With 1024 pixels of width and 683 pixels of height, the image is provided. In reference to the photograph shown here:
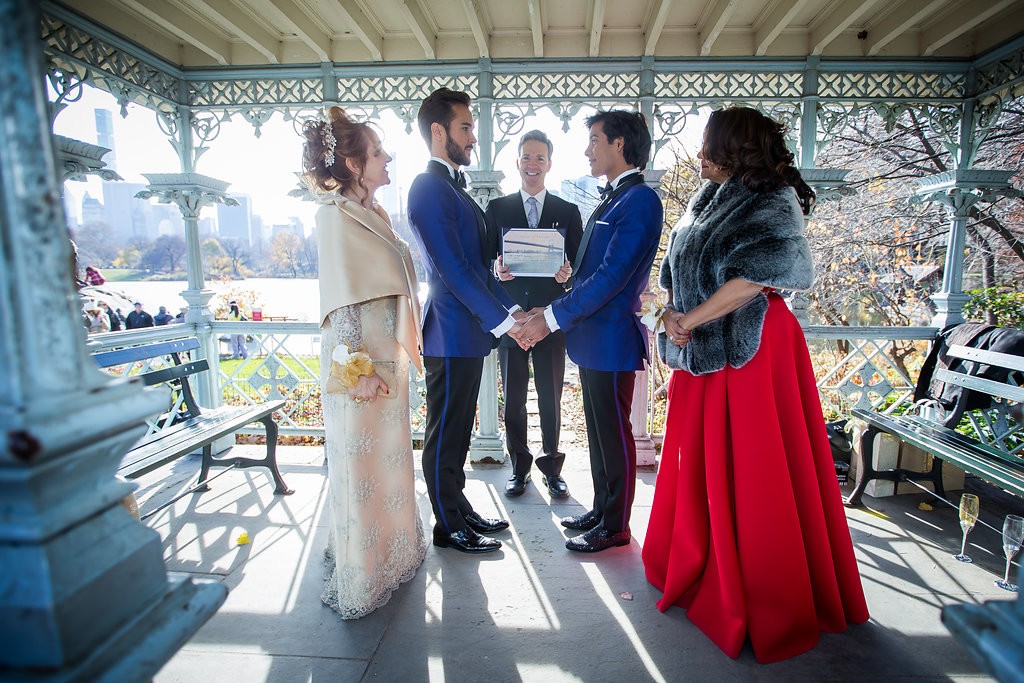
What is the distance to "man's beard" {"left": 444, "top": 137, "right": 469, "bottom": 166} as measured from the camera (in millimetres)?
2799

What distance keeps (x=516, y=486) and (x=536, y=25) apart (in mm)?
3611

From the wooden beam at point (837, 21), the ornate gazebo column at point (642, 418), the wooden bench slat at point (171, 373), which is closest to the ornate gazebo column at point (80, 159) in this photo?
the wooden bench slat at point (171, 373)

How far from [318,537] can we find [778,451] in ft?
8.60

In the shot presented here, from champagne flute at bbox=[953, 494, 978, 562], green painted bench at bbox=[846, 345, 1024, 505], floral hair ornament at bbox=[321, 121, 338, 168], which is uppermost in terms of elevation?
floral hair ornament at bbox=[321, 121, 338, 168]

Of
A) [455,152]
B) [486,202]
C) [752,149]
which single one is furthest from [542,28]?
[752,149]

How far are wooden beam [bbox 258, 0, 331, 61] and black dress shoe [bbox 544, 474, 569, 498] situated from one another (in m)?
4.05

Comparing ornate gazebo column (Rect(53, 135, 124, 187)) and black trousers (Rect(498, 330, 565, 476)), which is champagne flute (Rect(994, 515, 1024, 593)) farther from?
ornate gazebo column (Rect(53, 135, 124, 187))

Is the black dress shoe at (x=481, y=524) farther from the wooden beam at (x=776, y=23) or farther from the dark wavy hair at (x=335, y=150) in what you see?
the wooden beam at (x=776, y=23)

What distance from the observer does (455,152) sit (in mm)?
2818

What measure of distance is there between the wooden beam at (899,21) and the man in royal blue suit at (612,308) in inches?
122

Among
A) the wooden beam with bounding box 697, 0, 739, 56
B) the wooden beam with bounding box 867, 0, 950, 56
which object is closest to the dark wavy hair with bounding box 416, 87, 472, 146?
the wooden beam with bounding box 697, 0, 739, 56

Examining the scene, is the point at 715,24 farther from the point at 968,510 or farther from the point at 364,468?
the point at 364,468

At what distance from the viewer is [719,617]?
2215 mm

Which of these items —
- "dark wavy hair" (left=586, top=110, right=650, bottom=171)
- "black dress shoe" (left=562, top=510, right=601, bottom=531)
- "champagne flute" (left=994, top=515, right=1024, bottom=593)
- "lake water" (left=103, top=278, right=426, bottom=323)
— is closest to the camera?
"champagne flute" (left=994, top=515, right=1024, bottom=593)
